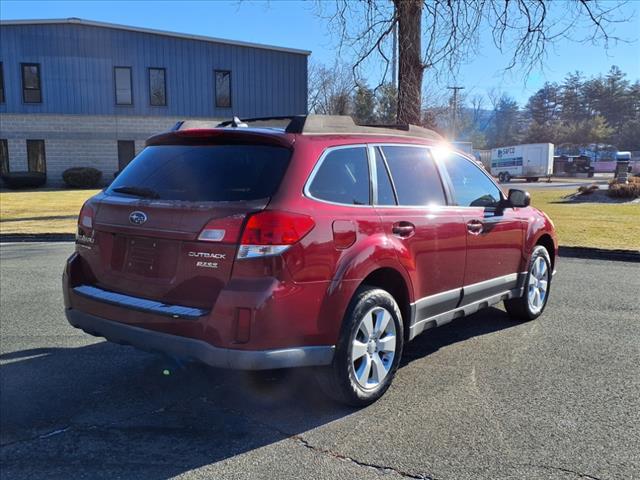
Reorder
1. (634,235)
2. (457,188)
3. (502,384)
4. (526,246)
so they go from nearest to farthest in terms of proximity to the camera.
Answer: (502,384)
(457,188)
(526,246)
(634,235)

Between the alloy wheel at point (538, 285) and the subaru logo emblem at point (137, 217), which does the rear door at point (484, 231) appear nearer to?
the alloy wheel at point (538, 285)

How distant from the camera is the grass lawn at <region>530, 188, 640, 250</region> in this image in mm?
10852

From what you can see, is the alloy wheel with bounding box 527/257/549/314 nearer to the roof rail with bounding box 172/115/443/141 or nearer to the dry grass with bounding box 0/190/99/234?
the roof rail with bounding box 172/115/443/141

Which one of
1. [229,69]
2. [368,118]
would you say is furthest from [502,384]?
[368,118]

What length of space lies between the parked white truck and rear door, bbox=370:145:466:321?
4863 cm

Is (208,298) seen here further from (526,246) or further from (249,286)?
(526,246)

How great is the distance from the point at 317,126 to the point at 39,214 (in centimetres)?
1560

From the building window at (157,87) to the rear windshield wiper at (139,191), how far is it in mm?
29927

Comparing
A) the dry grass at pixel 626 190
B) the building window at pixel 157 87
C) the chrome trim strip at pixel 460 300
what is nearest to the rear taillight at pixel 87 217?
the chrome trim strip at pixel 460 300

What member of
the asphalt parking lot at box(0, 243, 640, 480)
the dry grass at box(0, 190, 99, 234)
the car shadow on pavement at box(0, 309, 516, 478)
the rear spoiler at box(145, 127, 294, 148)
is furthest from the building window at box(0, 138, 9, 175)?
the rear spoiler at box(145, 127, 294, 148)

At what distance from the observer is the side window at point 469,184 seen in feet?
15.3

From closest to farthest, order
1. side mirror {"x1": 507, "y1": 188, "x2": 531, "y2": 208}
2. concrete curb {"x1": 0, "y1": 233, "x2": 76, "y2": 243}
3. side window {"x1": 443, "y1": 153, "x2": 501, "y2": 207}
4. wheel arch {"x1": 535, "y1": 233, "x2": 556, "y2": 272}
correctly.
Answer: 1. side window {"x1": 443, "y1": 153, "x2": 501, "y2": 207}
2. side mirror {"x1": 507, "y1": 188, "x2": 531, "y2": 208}
3. wheel arch {"x1": 535, "y1": 233, "x2": 556, "y2": 272}
4. concrete curb {"x1": 0, "y1": 233, "x2": 76, "y2": 243}

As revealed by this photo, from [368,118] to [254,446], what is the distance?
43.3 m

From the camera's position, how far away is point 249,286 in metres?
3.04
